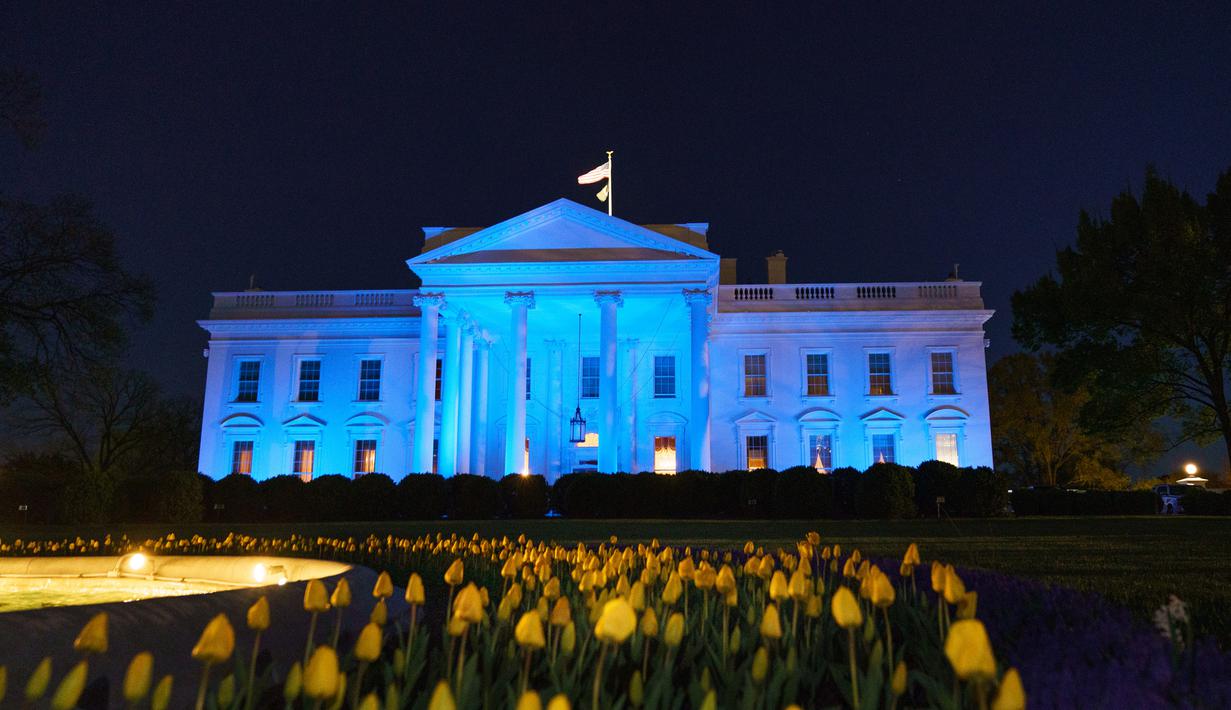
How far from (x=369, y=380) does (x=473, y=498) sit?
13.1 metres

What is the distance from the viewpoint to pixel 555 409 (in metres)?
37.7

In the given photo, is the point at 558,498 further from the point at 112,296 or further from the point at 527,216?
the point at 112,296

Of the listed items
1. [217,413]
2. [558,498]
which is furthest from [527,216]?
[217,413]

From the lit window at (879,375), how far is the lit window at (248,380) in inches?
1119

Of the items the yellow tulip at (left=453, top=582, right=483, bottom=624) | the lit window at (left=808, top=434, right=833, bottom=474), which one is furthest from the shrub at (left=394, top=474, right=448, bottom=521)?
the yellow tulip at (left=453, top=582, right=483, bottom=624)

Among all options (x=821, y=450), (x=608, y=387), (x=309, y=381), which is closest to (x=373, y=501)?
(x=608, y=387)

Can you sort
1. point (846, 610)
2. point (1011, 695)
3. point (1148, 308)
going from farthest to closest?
point (1148, 308), point (846, 610), point (1011, 695)

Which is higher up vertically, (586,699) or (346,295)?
(346,295)

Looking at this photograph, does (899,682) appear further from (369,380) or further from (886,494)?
(369,380)

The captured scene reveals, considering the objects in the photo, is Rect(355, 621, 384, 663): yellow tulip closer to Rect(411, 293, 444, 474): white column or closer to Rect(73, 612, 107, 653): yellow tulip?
Rect(73, 612, 107, 653): yellow tulip

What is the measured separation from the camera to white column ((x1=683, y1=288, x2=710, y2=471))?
32.0 m

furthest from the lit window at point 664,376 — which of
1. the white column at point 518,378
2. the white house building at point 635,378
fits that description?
the white column at point 518,378

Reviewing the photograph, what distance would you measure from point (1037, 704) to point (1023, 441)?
54.3m

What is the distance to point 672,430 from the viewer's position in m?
38.3
